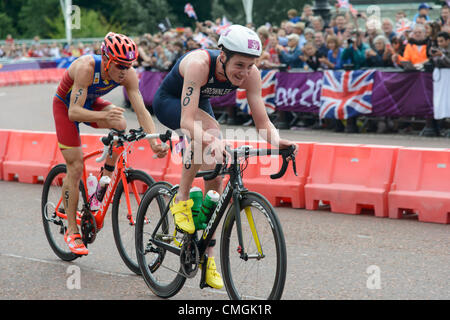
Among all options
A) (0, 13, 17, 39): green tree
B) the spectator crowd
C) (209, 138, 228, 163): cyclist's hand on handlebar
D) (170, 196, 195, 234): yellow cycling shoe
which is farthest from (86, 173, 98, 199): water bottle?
(0, 13, 17, 39): green tree

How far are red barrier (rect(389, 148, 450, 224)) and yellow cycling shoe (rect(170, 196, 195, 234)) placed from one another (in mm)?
3860

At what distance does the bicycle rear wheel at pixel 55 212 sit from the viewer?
22.5 feet

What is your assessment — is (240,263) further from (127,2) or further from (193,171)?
(127,2)

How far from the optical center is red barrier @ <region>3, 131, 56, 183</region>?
1146cm

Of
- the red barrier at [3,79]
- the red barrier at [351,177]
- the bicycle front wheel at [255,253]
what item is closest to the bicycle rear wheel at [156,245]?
the bicycle front wheel at [255,253]

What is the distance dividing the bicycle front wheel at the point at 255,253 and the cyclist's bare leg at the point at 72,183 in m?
1.98

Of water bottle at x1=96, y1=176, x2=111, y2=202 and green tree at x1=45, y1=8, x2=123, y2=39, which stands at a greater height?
water bottle at x1=96, y1=176, x2=111, y2=202

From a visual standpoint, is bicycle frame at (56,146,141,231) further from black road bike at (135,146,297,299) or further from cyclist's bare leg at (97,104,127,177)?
black road bike at (135,146,297,299)

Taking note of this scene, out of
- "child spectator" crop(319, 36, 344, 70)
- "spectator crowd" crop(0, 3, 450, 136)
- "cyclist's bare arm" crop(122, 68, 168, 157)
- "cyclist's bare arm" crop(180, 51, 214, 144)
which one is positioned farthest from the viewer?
"child spectator" crop(319, 36, 344, 70)

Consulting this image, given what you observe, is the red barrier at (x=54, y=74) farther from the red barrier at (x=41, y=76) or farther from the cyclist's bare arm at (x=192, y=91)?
the cyclist's bare arm at (x=192, y=91)

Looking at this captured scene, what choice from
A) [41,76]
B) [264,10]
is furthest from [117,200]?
[264,10]

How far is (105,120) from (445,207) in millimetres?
4072

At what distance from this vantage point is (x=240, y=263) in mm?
5012
